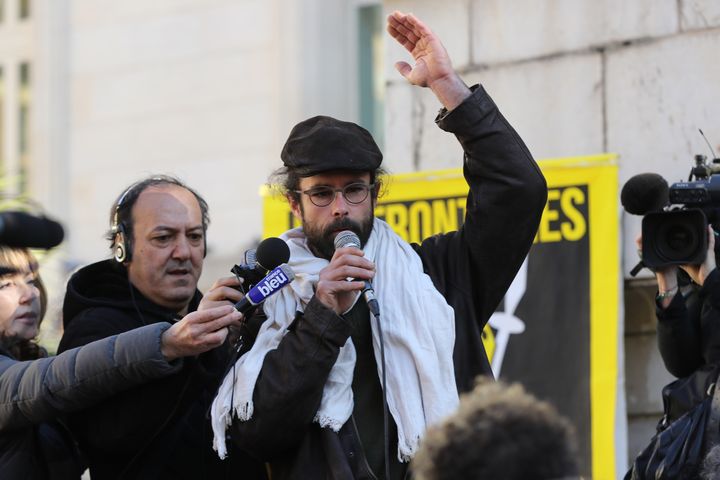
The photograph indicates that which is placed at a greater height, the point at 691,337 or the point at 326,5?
the point at 326,5

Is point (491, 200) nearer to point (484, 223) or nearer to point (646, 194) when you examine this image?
point (484, 223)

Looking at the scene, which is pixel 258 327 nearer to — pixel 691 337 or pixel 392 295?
pixel 392 295

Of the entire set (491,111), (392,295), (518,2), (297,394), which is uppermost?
(518,2)

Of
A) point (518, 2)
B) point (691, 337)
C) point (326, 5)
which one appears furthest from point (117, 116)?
point (691, 337)

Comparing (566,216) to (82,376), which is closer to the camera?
(82,376)

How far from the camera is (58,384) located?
395 centimetres

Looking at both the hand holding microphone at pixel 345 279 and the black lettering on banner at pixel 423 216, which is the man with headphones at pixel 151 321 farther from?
the black lettering on banner at pixel 423 216

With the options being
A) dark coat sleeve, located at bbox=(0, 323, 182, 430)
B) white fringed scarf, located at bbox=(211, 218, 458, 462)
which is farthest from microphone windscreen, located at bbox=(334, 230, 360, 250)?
dark coat sleeve, located at bbox=(0, 323, 182, 430)

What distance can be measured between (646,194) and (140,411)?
191 centimetres

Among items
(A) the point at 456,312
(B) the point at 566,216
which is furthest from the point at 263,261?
(B) the point at 566,216

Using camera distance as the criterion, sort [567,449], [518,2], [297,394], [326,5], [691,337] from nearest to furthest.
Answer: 1. [567,449]
2. [297,394]
3. [691,337]
4. [518,2]
5. [326,5]

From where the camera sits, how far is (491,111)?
379 cm

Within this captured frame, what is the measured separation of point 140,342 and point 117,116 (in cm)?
907

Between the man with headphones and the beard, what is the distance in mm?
559
